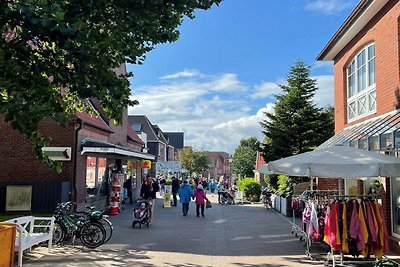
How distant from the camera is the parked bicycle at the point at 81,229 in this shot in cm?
1129

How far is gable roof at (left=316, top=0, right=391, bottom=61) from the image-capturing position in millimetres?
12094

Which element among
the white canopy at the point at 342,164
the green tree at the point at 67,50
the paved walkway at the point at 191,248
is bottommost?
the paved walkway at the point at 191,248

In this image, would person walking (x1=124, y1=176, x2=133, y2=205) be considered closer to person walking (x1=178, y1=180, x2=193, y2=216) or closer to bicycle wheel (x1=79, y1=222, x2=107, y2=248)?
person walking (x1=178, y1=180, x2=193, y2=216)

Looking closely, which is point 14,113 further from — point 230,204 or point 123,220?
point 230,204

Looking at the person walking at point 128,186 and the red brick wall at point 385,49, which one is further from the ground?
the red brick wall at point 385,49

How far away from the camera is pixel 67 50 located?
6.44m

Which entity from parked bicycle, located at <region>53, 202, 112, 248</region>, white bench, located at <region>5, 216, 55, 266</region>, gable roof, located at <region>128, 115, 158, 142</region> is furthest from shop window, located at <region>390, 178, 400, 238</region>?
gable roof, located at <region>128, 115, 158, 142</region>

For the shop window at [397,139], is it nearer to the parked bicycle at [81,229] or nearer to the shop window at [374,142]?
the shop window at [374,142]

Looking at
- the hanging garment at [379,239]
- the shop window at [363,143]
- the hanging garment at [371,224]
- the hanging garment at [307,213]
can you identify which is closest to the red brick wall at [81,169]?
the hanging garment at [307,213]

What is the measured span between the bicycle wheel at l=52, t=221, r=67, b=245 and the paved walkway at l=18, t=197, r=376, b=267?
305 millimetres

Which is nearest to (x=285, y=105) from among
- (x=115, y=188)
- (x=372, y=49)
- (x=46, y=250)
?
(x=115, y=188)

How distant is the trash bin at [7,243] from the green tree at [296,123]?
20.2m

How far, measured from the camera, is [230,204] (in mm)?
28312

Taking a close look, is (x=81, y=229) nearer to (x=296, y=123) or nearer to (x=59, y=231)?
(x=59, y=231)
